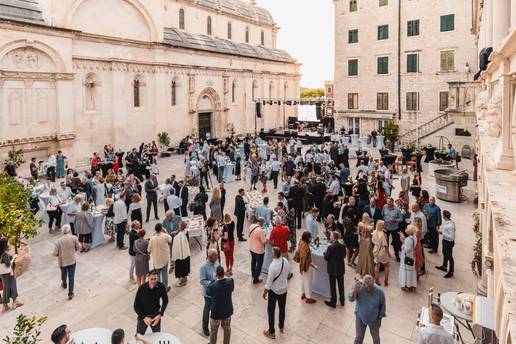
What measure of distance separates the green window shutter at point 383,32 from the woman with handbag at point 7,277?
107ft

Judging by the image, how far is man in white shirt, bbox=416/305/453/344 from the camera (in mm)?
5230

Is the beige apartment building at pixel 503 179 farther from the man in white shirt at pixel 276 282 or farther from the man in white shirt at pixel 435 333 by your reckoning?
the man in white shirt at pixel 276 282

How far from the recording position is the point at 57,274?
10.1 meters

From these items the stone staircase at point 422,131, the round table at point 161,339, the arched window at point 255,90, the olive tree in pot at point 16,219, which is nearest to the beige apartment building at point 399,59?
the stone staircase at point 422,131

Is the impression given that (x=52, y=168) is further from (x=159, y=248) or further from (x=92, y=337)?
(x=92, y=337)

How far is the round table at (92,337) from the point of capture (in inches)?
224

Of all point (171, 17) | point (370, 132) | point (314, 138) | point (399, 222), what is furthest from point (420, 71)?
point (399, 222)

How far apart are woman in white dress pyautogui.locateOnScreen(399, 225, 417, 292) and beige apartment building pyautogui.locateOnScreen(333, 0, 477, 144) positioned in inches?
825

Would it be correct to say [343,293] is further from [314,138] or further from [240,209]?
[314,138]

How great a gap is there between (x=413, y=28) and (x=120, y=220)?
97.2ft

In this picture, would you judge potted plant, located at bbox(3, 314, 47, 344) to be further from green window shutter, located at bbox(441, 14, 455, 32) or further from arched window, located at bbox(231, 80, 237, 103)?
arched window, located at bbox(231, 80, 237, 103)

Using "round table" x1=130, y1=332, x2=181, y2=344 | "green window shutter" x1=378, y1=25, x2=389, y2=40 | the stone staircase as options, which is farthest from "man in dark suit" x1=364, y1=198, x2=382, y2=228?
"green window shutter" x1=378, y1=25, x2=389, y2=40

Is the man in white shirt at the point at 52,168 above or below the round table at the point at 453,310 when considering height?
above

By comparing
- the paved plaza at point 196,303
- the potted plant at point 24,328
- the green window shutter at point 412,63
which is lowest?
the paved plaza at point 196,303
